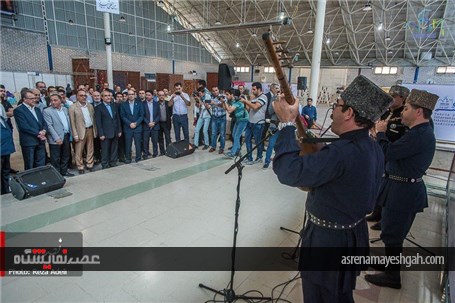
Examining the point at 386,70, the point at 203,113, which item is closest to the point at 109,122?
the point at 203,113

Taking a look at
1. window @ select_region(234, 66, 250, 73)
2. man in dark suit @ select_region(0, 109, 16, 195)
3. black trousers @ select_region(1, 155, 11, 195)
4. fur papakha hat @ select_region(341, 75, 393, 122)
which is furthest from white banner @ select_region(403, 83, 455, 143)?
window @ select_region(234, 66, 250, 73)

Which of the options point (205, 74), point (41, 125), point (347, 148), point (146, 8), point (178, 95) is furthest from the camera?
point (205, 74)

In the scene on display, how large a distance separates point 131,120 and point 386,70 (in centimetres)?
1987

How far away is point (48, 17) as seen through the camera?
1395cm

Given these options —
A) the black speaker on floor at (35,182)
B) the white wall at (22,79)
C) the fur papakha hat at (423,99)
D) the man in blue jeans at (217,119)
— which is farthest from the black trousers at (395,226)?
the white wall at (22,79)

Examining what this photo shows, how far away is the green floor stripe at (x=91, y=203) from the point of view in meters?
3.07

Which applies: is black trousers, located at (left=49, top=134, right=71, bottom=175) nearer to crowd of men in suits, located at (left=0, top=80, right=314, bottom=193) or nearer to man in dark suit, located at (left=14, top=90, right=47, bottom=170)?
crowd of men in suits, located at (left=0, top=80, right=314, bottom=193)

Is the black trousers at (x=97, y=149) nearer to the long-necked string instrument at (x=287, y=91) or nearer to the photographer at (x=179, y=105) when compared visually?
the photographer at (x=179, y=105)

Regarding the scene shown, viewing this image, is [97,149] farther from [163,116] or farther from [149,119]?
[163,116]

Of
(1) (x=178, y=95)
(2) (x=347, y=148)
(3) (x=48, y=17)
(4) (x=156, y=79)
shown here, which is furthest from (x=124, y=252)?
(4) (x=156, y=79)

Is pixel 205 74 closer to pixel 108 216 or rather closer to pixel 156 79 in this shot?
pixel 156 79

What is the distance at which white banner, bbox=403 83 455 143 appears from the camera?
461 cm

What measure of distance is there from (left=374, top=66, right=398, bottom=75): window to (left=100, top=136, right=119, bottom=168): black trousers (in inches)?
787

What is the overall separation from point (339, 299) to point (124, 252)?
2018 millimetres
